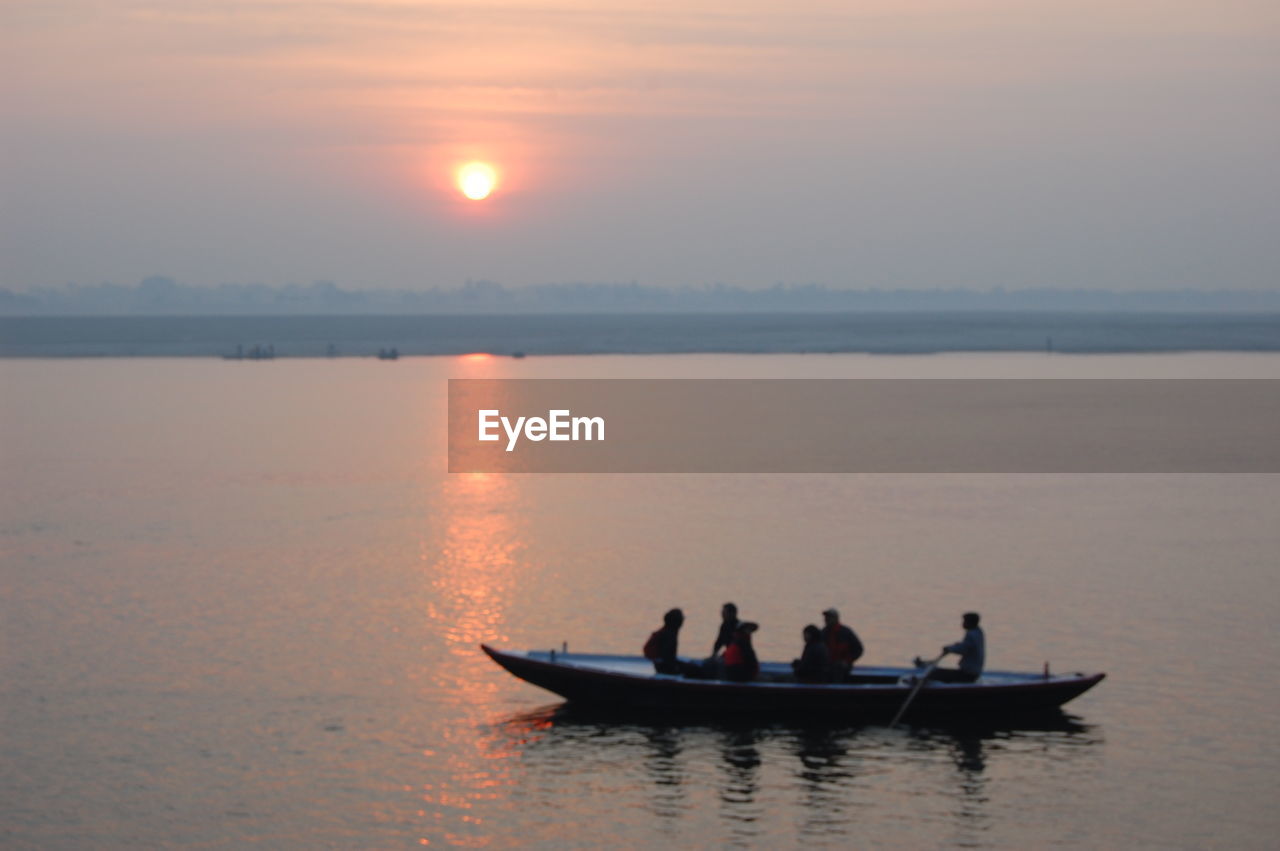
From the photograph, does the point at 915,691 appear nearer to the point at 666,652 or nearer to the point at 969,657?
the point at 969,657

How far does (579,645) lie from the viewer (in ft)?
96.0

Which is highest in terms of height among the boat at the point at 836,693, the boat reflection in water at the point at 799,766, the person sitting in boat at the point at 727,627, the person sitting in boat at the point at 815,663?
the person sitting in boat at the point at 727,627

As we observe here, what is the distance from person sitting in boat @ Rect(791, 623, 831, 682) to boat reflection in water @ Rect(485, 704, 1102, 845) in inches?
27.0

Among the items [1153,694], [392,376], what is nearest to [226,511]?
[1153,694]

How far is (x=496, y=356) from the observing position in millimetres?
171500

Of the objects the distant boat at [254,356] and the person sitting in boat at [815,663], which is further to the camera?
the distant boat at [254,356]

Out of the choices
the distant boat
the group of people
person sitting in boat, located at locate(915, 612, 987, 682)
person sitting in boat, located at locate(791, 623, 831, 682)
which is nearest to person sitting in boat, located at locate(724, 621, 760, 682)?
the group of people

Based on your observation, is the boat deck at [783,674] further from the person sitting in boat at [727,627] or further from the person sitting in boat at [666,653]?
the person sitting in boat at [727,627]

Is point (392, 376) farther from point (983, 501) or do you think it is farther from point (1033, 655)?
point (1033, 655)

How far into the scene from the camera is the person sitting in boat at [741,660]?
77.7ft

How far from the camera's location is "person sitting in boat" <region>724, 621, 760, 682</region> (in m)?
23.7

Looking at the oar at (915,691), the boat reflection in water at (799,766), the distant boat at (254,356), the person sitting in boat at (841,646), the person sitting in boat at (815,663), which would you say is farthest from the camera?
the distant boat at (254,356)

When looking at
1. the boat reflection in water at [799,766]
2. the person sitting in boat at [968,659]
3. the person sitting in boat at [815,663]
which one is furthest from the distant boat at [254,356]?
the person sitting in boat at [968,659]

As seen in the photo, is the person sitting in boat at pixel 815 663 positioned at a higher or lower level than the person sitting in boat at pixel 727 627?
lower
